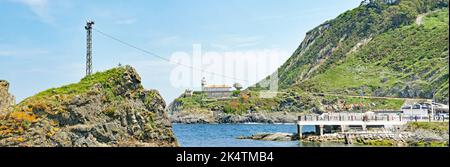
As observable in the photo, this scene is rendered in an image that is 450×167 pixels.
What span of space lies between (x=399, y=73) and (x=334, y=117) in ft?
206

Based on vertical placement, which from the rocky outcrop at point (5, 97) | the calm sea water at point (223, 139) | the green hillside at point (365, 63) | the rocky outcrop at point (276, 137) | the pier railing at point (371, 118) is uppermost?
the green hillside at point (365, 63)

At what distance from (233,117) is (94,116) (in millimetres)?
88047

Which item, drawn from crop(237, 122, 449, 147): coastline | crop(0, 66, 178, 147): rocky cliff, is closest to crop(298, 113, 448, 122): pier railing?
crop(237, 122, 449, 147): coastline

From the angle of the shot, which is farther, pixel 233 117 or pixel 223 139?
pixel 233 117

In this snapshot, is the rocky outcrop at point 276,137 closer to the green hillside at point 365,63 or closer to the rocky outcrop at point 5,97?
the rocky outcrop at point 5,97

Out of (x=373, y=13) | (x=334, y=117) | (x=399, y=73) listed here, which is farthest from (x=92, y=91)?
(x=373, y=13)

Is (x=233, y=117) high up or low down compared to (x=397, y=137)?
down

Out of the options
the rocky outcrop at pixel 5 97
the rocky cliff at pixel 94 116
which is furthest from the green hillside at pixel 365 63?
the rocky outcrop at pixel 5 97

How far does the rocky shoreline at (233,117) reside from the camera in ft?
372

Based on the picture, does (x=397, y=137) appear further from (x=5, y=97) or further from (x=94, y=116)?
(x=5, y=97)

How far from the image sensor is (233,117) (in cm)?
11594

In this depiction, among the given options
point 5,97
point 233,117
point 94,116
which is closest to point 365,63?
point 233,117

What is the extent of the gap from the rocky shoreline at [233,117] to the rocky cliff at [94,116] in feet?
261
